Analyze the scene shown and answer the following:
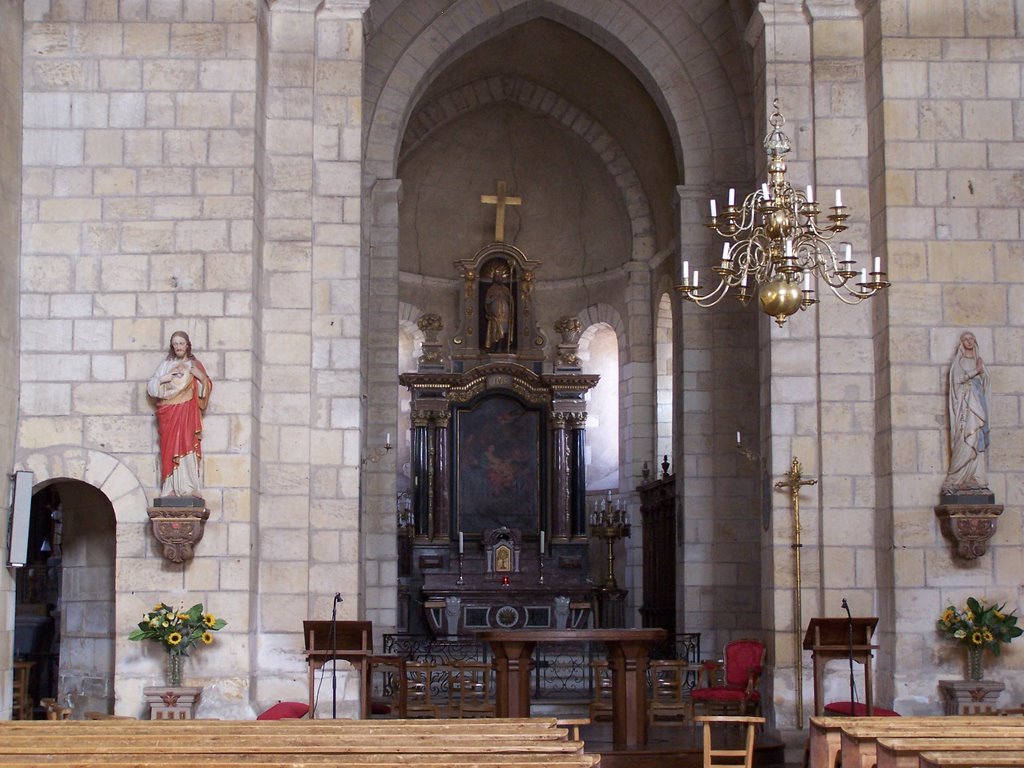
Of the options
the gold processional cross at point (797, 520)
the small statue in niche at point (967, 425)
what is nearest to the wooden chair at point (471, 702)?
the gold processional cross at point (797, 520)

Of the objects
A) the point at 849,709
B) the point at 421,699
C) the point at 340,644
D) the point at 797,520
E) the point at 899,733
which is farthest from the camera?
the point at 421,699

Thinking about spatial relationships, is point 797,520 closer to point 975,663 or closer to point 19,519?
point 975,663

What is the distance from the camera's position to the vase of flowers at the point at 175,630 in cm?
1102

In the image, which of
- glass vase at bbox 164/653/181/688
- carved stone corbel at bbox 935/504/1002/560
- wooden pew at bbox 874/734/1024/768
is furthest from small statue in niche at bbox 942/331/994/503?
glass vase at bbox 164/653/181/688

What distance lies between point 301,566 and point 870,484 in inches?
189

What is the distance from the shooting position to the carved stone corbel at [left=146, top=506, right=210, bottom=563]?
1123 centimetres

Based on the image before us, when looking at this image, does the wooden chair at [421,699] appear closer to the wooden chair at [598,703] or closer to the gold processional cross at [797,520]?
the wooden chair at [598,703]

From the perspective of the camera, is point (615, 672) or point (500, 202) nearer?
point (615, 672)

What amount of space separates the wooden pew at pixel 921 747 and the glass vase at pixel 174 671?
644 centimetres

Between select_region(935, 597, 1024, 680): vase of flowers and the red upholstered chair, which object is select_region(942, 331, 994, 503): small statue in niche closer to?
select_region(935, 597, 1024, 680): vase of flowers

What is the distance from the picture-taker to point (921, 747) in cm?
567

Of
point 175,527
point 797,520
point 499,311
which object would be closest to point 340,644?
point 175,527

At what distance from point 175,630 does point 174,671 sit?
31 centimetres

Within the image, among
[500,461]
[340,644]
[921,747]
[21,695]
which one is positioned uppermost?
[500,461]
